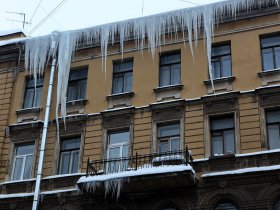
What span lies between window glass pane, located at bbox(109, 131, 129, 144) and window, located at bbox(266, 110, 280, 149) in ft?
17.5

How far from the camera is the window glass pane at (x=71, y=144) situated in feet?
69.6

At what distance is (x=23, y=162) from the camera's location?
70.8 feet

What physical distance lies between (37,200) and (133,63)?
6.63 m

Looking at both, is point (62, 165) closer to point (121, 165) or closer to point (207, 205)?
point (121, 165)

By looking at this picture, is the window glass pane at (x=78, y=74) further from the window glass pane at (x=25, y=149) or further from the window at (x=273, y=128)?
the window at (x=273, y=128)

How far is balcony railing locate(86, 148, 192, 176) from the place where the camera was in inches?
720

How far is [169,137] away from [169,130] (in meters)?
0.31

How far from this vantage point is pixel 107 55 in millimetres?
22391

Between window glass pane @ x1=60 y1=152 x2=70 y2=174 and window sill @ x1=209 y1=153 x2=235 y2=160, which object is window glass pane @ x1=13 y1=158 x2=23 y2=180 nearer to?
window glass pane @ x1=60 y1=152 x2=70 y2=174

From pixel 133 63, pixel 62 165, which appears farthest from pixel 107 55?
pixel 62 165

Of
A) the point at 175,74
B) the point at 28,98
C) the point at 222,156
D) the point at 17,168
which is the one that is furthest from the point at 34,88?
the point at 222,156

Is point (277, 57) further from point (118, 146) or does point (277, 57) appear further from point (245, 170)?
point (118, 146)

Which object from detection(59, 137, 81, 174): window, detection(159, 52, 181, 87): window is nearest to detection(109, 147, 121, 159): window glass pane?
detection(59, 137, 81, 174): window

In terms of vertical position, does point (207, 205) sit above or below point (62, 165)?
below
